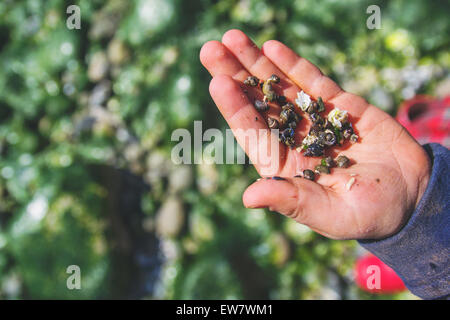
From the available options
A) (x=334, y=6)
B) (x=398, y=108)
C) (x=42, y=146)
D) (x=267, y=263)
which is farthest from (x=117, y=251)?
(x=334, y=6)

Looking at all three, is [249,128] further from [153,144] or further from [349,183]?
[153,144]

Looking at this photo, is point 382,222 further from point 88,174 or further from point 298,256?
point 88,174

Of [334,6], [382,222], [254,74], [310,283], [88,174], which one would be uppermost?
[334,6]

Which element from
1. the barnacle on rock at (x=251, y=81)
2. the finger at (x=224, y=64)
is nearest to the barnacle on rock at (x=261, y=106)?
the finger at (x=224, y=64)

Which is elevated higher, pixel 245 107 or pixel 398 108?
pixel 398 108

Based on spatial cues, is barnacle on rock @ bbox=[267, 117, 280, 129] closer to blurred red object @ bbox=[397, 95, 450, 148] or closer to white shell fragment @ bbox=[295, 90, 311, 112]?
white shell fragment @ bbox=[295, 90, 311, 112]

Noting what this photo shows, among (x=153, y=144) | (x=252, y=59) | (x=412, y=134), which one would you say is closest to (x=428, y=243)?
(x=412, y=134)

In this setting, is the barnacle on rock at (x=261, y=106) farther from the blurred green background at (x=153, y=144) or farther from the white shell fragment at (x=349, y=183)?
the blurred green background at (x=153, y=144)
